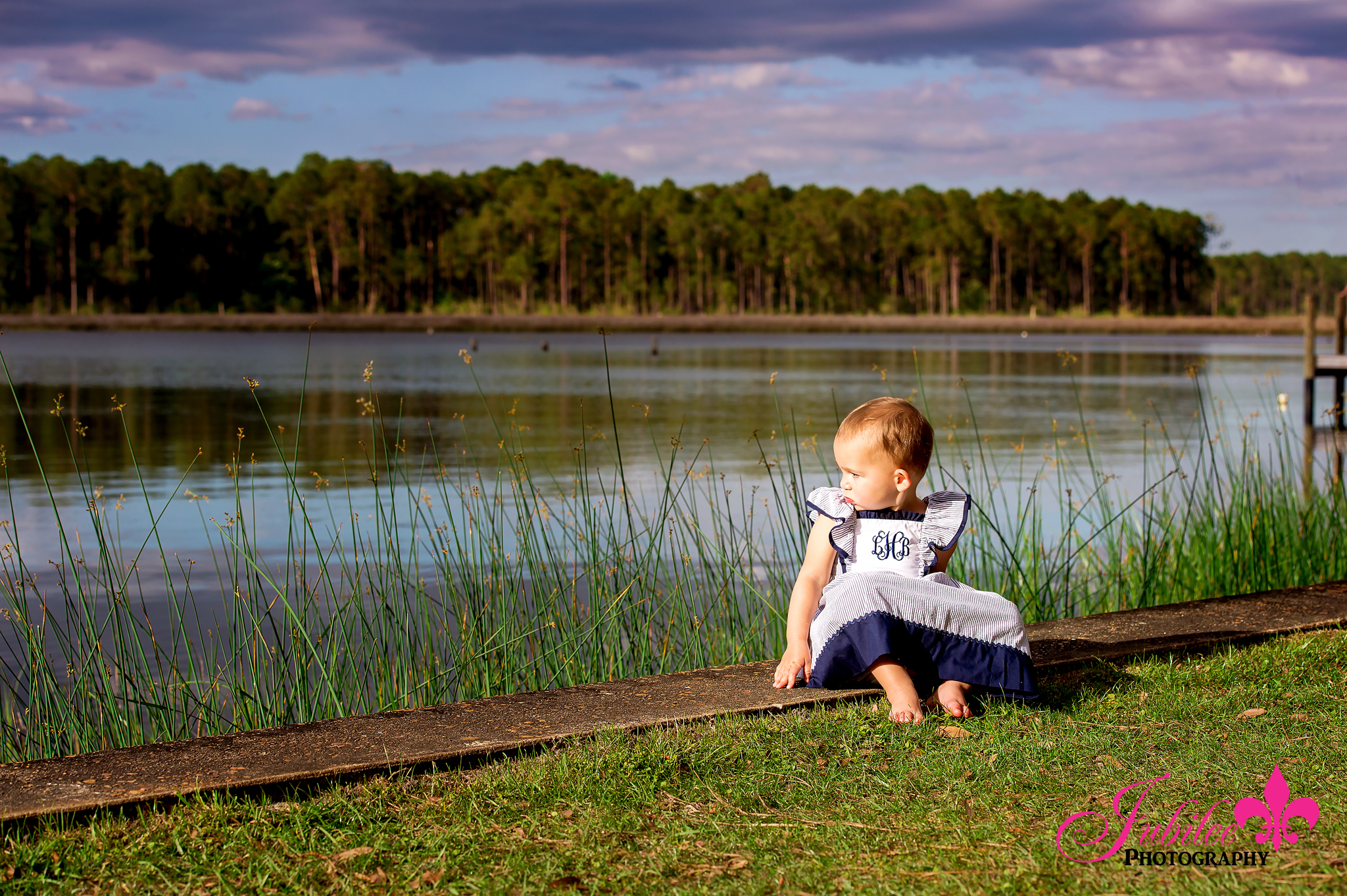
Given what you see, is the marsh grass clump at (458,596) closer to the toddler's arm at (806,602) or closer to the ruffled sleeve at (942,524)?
the toddler's arm at (806,602)

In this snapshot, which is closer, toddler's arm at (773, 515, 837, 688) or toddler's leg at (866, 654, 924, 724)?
toddler's leg at (866, 654, 924, 724)

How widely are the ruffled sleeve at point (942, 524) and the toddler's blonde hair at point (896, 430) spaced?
14 cm

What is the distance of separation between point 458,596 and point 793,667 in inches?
68.0

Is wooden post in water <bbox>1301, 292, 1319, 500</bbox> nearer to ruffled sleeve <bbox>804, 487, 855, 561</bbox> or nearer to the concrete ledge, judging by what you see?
the concrete ledge

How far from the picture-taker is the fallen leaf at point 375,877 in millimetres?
1987

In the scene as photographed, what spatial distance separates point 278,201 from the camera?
69188 mm

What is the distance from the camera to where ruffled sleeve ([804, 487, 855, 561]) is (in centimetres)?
294

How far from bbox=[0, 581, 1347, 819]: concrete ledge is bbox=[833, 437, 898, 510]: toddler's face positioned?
0.45 metres

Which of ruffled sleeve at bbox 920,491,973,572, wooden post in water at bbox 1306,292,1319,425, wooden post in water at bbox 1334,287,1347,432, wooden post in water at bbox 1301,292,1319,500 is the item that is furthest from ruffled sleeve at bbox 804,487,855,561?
wooden post in water at bbox 1334,287,1347,432

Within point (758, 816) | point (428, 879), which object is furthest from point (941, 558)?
point (428, 879)

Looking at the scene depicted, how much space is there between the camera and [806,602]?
2963mm

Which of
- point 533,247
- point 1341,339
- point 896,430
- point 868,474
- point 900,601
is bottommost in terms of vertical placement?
point 900,601

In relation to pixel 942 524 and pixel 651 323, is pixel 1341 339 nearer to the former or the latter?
pixel 942 524

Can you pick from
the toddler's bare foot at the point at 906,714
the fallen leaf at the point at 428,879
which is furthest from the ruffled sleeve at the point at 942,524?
the fallen leaf at the point at 428,879
